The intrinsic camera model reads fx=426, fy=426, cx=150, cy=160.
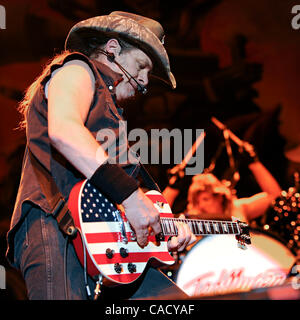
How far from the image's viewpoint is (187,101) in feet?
24.6

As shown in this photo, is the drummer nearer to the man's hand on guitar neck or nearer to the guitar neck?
the guitar neck

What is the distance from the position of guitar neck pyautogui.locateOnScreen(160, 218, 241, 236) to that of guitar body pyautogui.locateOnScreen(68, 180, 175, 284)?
25 cm

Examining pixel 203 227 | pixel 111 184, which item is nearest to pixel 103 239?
pixel 111 184

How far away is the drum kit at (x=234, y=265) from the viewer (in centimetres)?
448

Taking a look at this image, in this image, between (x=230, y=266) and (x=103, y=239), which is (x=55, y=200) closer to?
(x=103, y=239)

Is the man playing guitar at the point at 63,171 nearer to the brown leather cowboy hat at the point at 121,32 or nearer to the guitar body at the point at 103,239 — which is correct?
the guitar body at the point at 103,239

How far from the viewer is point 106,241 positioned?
1.80m

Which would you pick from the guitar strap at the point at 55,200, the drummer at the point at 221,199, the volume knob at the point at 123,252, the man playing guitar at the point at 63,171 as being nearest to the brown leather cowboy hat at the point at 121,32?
the man playing guitar at the point at 63,171

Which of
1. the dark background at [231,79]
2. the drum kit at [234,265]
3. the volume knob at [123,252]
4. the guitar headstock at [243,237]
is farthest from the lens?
the dark background at [231,79]

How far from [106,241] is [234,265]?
335 cm

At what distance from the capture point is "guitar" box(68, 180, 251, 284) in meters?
1.72

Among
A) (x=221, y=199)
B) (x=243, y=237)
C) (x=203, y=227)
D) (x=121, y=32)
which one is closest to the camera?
(x=121, y=32)

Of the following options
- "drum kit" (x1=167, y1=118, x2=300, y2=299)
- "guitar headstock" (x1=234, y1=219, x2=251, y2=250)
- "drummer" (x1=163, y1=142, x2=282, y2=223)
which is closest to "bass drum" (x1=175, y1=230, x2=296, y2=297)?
"drum kit" (x1=167, y1=118, x2=300, y2=299)
